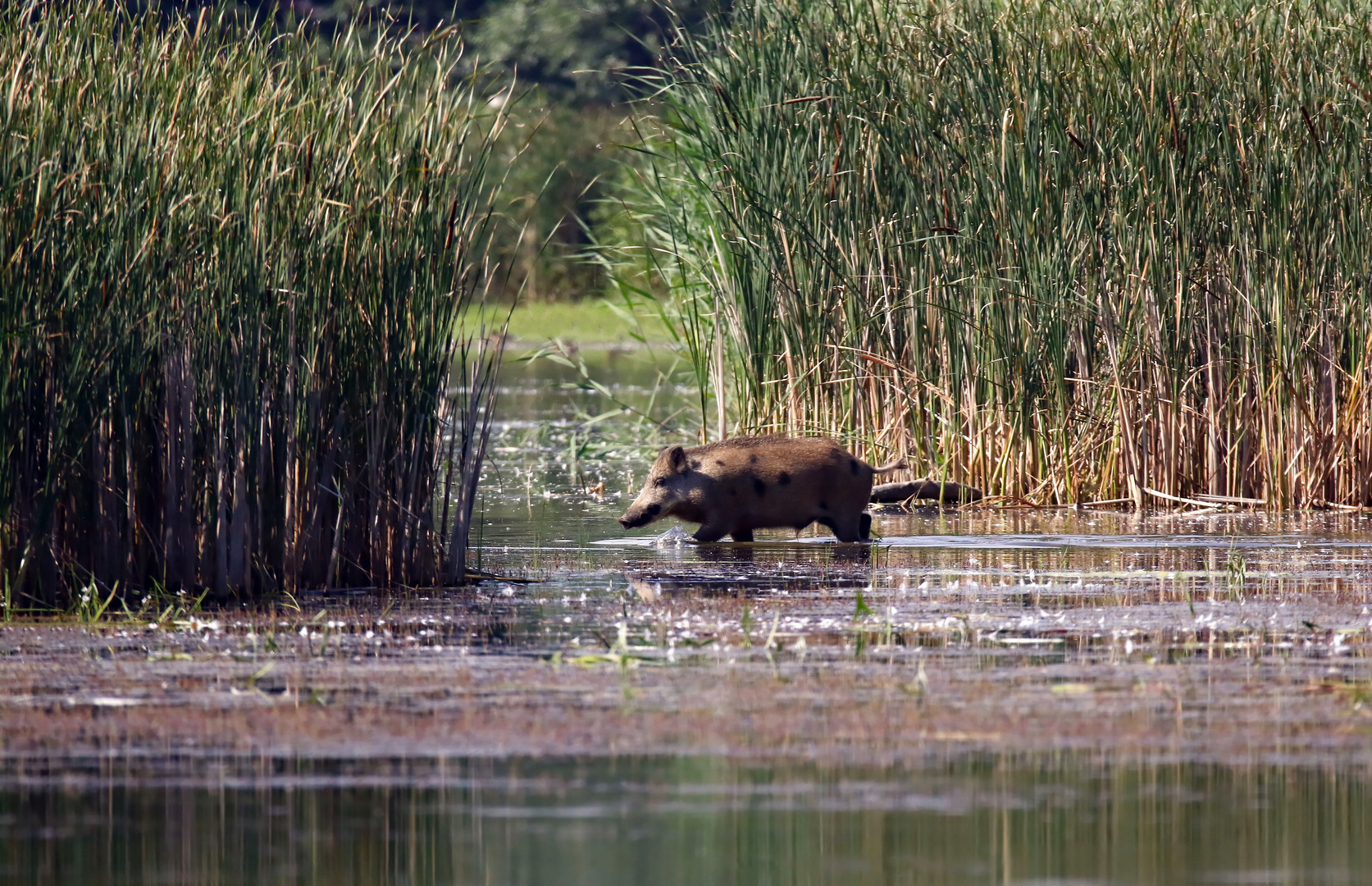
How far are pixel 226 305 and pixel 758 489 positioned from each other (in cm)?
377

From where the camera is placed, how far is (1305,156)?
11.3 meters

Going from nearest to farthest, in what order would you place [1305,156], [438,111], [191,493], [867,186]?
[191,493] → [438,111] → [1305,156] → [867,186]

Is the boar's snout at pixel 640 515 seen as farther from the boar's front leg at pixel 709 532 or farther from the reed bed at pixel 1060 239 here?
the reed bed at pixel 1060 239

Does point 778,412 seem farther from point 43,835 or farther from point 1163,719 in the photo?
point 43,835

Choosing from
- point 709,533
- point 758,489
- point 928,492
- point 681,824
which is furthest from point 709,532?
point 681,824

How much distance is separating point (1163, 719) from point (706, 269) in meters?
7.66

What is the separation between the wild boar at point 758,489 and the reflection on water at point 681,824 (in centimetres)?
543

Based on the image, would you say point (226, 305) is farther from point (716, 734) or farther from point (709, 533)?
point (709, 533)

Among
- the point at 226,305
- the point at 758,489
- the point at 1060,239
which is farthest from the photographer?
the point at 1060,239

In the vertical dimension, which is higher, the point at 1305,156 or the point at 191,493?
the point at 1305,156

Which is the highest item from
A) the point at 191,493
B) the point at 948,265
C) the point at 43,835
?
the point at 948,265

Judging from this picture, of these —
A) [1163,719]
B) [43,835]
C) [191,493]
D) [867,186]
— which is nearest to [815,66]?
[867,186]

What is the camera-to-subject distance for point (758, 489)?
10695 mm

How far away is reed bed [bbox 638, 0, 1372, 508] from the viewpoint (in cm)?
1142
